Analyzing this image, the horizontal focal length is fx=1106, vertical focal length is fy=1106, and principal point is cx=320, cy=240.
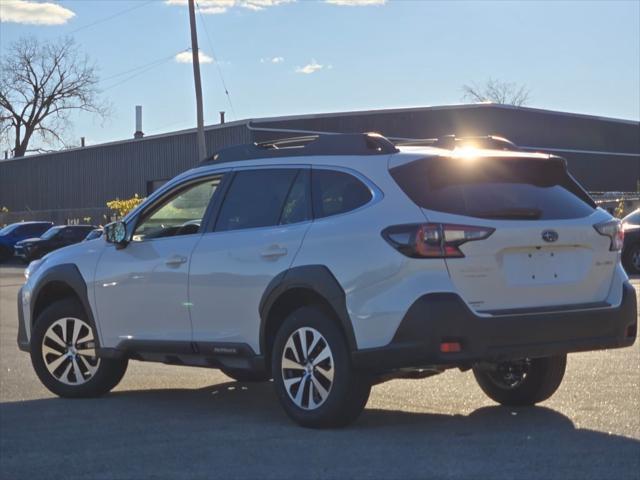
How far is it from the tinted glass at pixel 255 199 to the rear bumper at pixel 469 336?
140 centimetres

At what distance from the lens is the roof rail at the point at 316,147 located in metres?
7.02

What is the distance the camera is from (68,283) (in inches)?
339

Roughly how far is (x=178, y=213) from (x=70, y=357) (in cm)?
146

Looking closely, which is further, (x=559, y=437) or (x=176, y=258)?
(x=176, y=258)

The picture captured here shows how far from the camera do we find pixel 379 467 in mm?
5695

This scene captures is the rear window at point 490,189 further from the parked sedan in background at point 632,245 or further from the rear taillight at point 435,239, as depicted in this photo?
the parked sedan in background at point 632,245

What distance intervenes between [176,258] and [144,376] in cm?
241

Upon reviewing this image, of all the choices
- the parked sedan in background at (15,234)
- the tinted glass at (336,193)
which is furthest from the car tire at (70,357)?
the parked sedan in background at (15,234)

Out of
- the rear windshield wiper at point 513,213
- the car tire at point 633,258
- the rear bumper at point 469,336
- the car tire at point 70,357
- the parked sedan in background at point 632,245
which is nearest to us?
the rear bumper at point 469,336

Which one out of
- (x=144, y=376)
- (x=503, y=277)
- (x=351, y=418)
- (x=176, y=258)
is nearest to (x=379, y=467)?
(x=351, y=418)

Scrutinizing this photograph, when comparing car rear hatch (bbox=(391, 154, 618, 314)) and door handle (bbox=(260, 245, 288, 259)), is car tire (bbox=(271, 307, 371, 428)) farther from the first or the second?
car rear hatch (bbox=(391, 154, 618, 314))

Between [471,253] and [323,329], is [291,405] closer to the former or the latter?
[323,329]

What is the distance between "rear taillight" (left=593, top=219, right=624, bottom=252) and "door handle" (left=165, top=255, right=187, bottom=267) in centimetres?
283

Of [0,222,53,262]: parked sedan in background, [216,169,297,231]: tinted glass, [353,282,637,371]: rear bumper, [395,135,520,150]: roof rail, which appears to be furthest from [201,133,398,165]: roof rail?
[0,222,53,262]: parked sedan in background
